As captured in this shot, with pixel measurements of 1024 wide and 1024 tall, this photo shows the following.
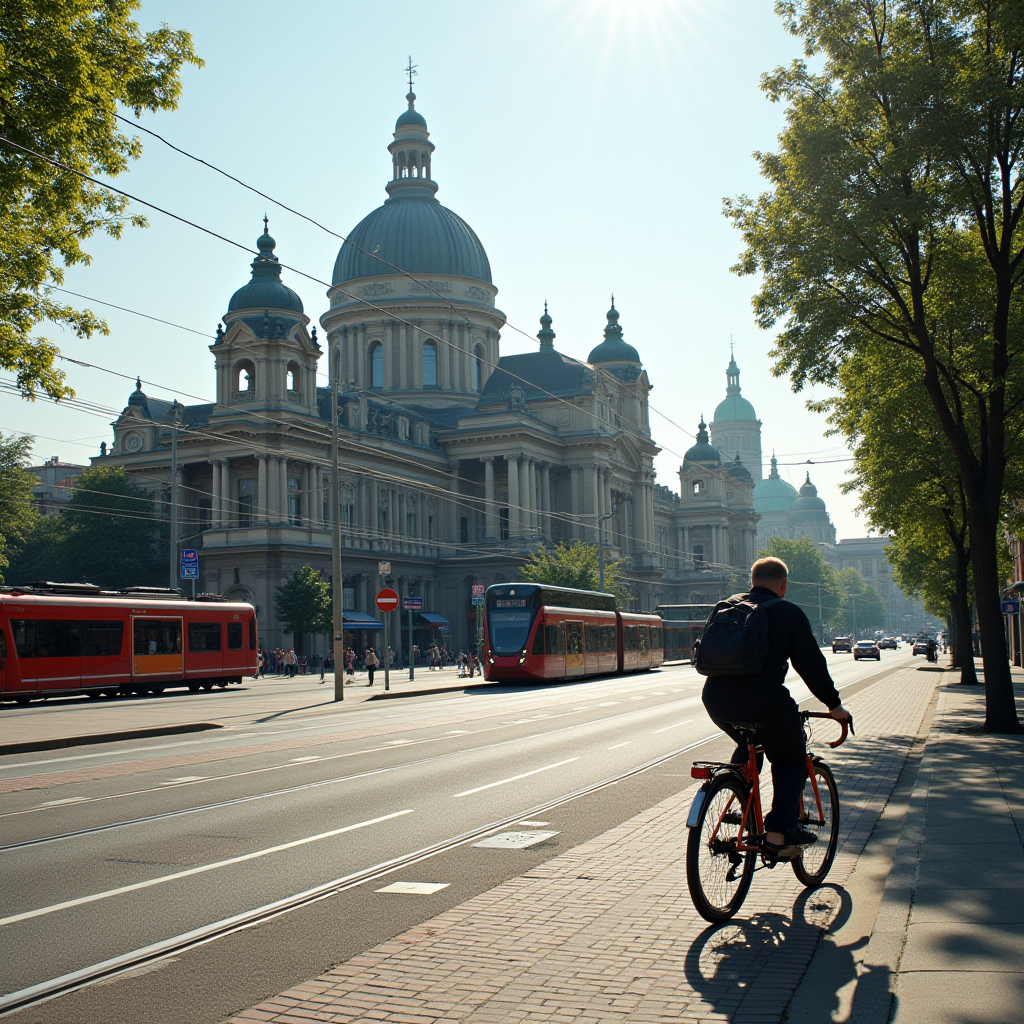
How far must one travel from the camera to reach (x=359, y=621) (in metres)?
70.1

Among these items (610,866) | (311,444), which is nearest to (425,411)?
(311,444)

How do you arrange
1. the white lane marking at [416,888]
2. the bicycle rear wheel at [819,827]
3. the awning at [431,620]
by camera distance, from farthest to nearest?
1. the awning at [431,620]
2. the white lane marking at [416,888]
3. the bicycle rear wheel at [819,827]

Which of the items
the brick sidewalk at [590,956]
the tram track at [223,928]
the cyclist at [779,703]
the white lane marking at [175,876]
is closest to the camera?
the brick sidewalk at [590,956]

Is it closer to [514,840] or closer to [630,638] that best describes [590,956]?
[514,840]

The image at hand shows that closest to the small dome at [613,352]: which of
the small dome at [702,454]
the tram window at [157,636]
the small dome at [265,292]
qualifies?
the small dome at [702,454]

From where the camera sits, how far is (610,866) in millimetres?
8664

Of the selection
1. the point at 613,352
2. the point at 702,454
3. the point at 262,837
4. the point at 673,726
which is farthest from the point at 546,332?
the point at 262,837

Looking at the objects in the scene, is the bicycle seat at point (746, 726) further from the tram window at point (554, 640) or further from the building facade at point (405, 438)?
the building facade at point (405, 438)

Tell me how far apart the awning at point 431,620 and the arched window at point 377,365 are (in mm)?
23652

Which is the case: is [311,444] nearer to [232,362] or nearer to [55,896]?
[232,362]

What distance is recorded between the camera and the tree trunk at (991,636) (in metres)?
19.2

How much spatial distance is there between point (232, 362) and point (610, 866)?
6356 centimetres

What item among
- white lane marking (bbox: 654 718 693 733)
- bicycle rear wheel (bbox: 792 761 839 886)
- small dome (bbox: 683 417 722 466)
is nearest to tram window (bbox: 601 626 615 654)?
white lane marking (bbox: 654 718 693 733)

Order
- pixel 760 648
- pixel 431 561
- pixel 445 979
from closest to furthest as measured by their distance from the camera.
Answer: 1. pixel 445 979
2. pixel 760 648
3. pixel 431 561
